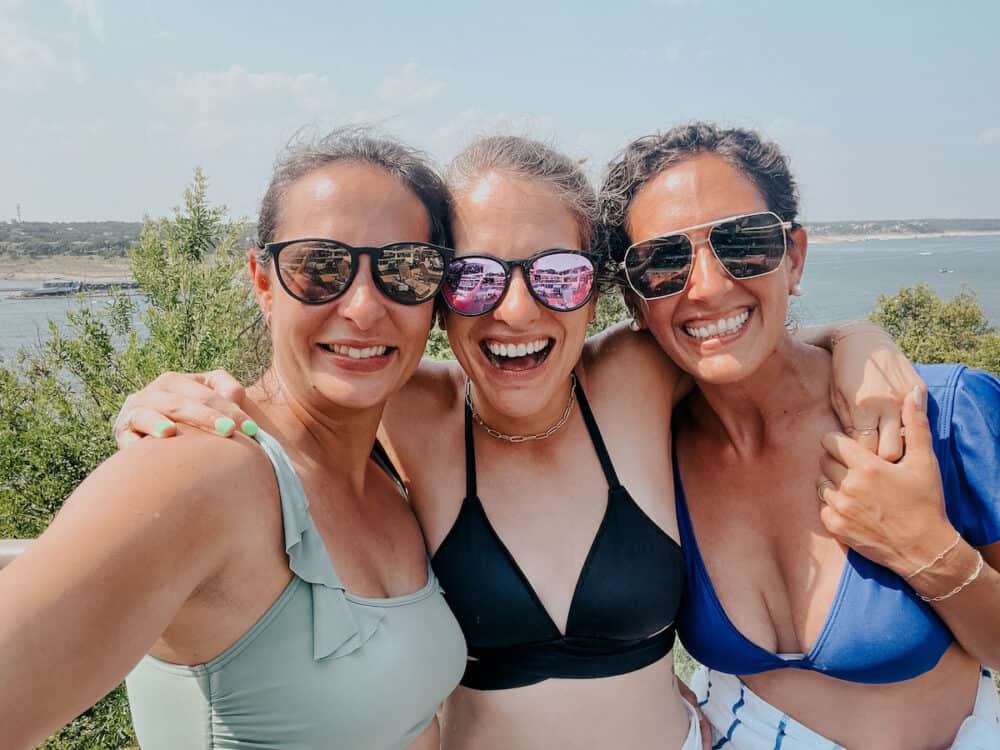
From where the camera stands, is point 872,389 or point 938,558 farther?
point 872,389

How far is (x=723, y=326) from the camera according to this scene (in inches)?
89.0

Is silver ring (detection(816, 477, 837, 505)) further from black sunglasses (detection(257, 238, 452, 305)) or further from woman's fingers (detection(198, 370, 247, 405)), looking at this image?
woman's fingers (detection(198, 370, 247, 405))

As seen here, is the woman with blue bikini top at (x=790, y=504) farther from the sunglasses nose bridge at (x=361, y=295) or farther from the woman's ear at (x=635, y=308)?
the sunglasses nose bridge at (x=361, y=295)

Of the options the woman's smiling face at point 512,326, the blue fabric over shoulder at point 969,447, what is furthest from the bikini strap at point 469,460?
the blue fabric over shoulder at point 969,447

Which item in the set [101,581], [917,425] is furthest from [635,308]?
[101,581]

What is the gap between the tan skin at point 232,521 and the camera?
116cm

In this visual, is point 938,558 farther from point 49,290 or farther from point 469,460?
point 49,290

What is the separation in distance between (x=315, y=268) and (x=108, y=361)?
26.8 meters

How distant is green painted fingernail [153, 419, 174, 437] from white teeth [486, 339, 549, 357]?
1028mm

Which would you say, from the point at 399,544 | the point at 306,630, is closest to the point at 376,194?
the point at 399,544

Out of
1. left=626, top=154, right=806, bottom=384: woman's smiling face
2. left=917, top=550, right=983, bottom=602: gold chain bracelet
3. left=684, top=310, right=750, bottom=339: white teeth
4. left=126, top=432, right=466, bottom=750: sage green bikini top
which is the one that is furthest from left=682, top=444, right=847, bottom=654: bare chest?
left=126, top=432, right=466, bottom=750: sage green bikini top

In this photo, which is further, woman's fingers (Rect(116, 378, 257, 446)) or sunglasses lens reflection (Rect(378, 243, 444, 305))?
sunglasses lens reflection (Rect(378, 243, 444, 305))

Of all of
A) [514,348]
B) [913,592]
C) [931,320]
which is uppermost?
[514,348]

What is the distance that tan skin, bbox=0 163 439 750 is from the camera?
3.80ft
